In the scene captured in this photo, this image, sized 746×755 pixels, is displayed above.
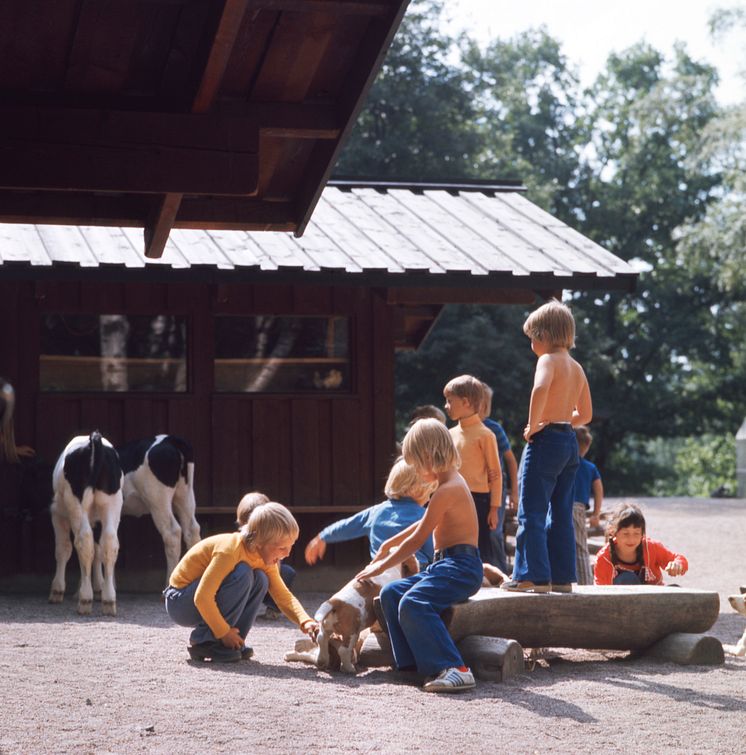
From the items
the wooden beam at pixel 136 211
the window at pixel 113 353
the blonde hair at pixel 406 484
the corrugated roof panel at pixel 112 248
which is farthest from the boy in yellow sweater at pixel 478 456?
the window at pixel 113 353

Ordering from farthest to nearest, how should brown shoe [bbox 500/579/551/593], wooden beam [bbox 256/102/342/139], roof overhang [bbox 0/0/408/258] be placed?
brown shoe [bbox 500/579/551/593]
wooden beam [bbox 256/102/342/139]
roof overhang [bbox 0/0/408/258]

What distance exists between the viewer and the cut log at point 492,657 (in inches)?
262

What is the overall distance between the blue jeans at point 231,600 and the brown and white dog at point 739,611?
9.16 ft

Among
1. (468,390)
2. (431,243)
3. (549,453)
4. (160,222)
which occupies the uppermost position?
(431,243)

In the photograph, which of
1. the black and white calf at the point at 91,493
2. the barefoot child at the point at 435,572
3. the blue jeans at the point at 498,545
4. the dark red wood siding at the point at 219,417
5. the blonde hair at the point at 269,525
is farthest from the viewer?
the dark red wood siding at the point at 219,417

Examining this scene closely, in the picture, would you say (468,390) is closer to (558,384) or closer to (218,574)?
(558,384)

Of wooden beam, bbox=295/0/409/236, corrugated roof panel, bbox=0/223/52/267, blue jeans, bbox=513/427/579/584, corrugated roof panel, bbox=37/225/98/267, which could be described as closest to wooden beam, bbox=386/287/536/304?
corrugated roof panel, bbox=37/225/98/267

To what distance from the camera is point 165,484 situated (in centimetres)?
1060

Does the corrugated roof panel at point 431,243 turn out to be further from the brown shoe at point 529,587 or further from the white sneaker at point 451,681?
the white sneaker at point 451,681

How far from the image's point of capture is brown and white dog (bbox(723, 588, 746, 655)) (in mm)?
7512

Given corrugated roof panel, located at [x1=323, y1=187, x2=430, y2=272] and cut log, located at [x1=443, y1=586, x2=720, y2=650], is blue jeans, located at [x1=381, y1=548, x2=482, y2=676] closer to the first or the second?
cut log, located at [x1=443, y1=586, x2=720, y2=650]

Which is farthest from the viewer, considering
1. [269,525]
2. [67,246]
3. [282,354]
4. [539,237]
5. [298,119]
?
[539,237]

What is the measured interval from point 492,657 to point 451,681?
467 millimetres

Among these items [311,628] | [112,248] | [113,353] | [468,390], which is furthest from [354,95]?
[113,353]
